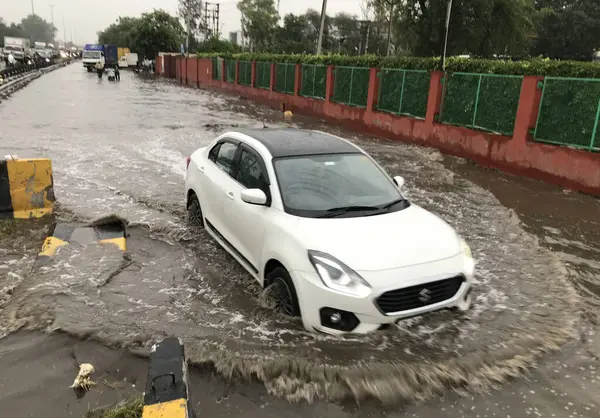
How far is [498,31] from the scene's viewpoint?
33.8m

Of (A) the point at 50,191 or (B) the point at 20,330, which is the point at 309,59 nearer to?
(A) the point at 50,191

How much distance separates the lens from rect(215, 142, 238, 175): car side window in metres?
5.95

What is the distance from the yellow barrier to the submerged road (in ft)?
1.07

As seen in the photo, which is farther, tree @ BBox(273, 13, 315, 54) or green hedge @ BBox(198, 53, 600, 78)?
tree @ BBox(273, 13, 315, 54)

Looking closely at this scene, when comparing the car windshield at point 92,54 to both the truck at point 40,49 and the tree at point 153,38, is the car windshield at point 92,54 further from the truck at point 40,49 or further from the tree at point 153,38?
the truck at point 40,49

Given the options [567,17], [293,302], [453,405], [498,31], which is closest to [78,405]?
[293,302]

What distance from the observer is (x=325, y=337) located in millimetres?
4117

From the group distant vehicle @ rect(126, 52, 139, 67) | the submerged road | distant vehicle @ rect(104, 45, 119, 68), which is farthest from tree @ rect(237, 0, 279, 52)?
the submerged road

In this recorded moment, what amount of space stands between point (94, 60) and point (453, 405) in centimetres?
6538

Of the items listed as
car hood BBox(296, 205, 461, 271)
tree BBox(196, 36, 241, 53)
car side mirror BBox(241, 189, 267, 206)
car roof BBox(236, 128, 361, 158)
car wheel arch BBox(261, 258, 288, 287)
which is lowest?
car wheel arch BBox(261, 258, 288, 287)

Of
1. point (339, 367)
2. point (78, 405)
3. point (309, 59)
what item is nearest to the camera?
point (78, 405)

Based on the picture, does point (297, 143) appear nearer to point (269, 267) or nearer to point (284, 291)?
point (269, 267)

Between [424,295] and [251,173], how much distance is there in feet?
7.51

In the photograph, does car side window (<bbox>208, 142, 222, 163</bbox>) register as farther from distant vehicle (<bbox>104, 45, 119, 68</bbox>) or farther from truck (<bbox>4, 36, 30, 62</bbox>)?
distant vehicle (<bbox>104, 45, 119, 68</bbox>)
